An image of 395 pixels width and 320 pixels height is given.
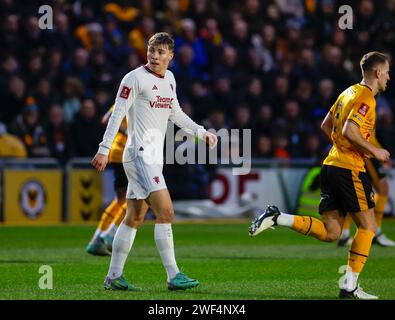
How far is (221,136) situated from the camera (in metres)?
19.6

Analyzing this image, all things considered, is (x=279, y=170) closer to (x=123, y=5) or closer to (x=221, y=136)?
(x=221, y=136)

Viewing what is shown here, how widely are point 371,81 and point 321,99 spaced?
1218 centimetres

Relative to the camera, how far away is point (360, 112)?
898 cm

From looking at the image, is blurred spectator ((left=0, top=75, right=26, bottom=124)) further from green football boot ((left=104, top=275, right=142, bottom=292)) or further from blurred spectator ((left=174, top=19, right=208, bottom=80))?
green football boot ((left=104, top=275, right=142, bottom=292))

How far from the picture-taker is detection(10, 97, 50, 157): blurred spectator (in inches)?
739

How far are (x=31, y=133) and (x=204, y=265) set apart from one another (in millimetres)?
7776

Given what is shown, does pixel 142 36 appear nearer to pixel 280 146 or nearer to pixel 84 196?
pixel 280 146

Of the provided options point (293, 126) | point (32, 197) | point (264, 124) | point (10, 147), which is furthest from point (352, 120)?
point (293, 126)

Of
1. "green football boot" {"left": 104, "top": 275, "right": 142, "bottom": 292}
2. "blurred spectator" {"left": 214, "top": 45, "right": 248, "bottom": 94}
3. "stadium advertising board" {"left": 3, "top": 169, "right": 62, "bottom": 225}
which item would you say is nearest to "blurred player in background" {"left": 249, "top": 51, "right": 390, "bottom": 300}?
"green football boot" {"left": 104, "top": 275, "right": 142, "bottom": 292}

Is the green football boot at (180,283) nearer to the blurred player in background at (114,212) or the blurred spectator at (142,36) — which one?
the blurred player in background at (114,212)

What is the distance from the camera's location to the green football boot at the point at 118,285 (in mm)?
9328

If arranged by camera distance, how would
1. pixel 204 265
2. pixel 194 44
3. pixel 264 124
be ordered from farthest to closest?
pixel 194 44 < pixel 264 124 < pixel 204 265

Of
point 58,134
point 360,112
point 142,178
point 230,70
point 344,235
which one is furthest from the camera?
point 230,70

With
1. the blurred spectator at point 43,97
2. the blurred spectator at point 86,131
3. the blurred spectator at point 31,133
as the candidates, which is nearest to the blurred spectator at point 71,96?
the blurred spectator at point 86,131
